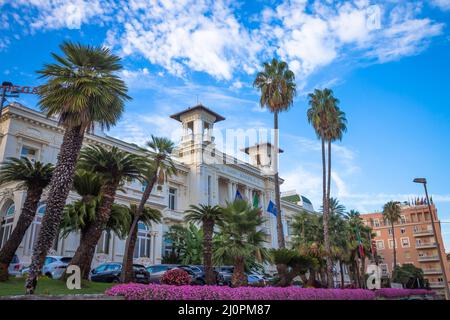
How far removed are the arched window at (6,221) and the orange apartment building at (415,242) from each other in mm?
67854

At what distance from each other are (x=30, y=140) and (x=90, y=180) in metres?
14.5

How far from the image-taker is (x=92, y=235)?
20.1 m

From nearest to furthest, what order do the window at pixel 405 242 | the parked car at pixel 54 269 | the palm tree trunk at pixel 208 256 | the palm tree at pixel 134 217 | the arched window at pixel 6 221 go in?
the parked car at pixel 54 269 → the palm tree at pixel 134 217 → the palm tree trunk at pixel 208 256 → the arched window at pixel 6 221 → the window at pixel 405 242

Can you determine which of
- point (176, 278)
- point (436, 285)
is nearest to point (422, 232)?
point (436, 285)

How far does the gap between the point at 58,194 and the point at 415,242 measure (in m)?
81.4

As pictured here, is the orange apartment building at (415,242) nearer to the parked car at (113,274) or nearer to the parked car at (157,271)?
the parked car at (157,271)

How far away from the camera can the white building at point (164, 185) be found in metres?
28.6

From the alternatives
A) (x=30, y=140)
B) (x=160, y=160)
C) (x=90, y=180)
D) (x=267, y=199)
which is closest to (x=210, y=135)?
(x=267, y=199)

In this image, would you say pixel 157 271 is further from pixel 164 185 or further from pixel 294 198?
pixel 294 198

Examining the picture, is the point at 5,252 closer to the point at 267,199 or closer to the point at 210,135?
the point at 210,135

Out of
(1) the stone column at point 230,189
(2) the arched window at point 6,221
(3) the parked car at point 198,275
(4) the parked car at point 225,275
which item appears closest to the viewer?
(3) the parked car at point 198,275

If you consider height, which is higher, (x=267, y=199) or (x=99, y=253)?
(x=267, y=199)

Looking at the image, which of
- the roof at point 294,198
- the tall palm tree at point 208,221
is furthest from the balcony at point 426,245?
the tall palm tree at point 208,221
